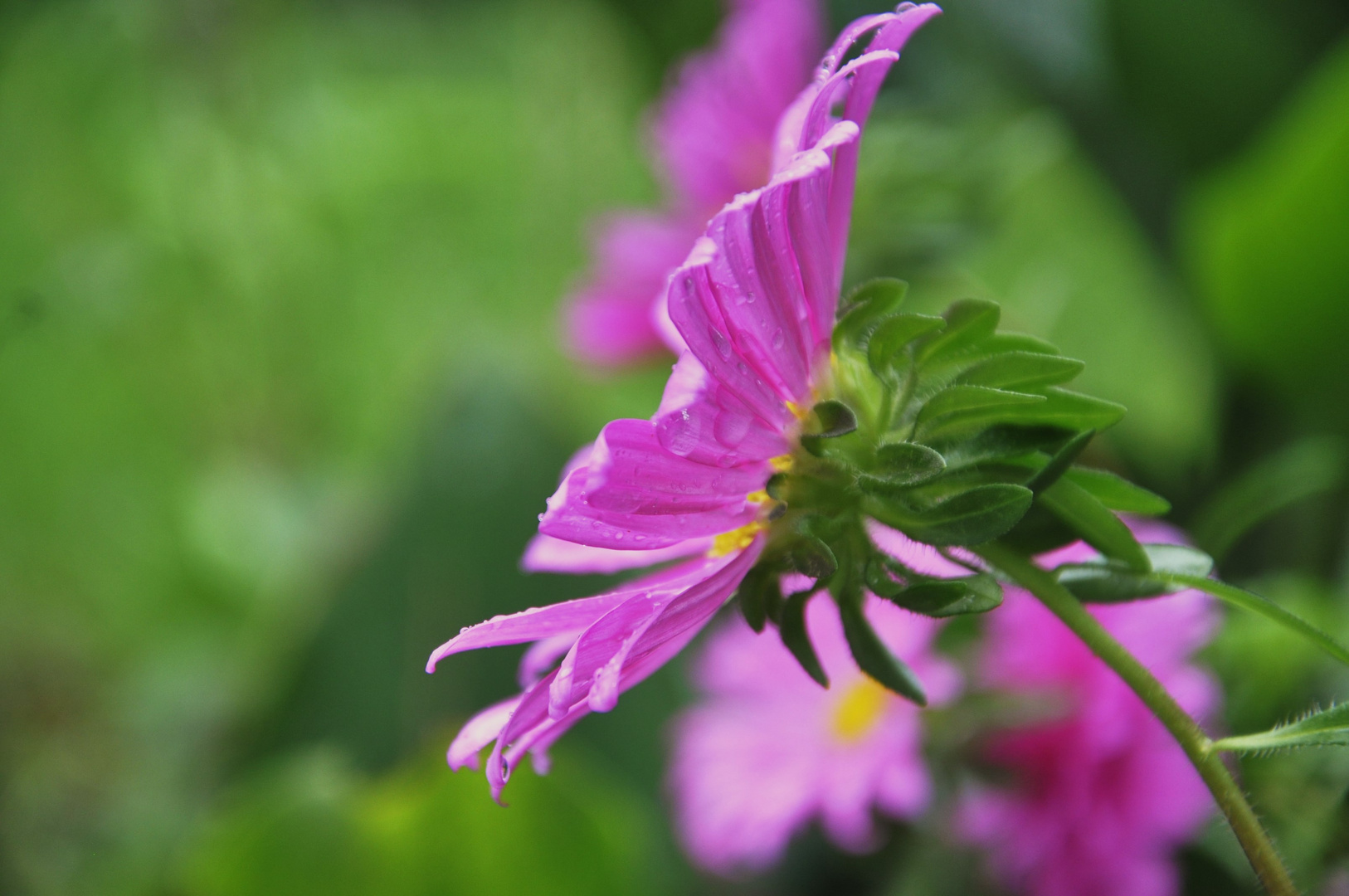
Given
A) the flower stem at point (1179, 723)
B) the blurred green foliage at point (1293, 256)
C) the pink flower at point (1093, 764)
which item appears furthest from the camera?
the blurred green foliage at point (1293, 256)

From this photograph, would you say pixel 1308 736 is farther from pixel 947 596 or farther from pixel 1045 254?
A: pixel 1045 254

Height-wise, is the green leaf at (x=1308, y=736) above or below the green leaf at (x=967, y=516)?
below

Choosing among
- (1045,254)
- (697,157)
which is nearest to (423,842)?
(697,157)

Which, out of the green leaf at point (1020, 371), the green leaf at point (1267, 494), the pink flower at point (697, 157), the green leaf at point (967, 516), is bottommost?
the green leaf at point (1267, 494)

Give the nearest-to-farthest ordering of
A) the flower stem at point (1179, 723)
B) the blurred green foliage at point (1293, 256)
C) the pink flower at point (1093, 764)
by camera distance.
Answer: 1. the flower stem at point (1179, 723)
2. the pink flower at point (1093, 764)
3. the blurred green foliage at point (1293, 256)

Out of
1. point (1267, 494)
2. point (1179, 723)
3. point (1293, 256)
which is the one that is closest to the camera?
point (1179, 723)

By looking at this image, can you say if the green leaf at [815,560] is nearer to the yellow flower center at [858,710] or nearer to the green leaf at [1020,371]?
the green leaf at [1020,371]

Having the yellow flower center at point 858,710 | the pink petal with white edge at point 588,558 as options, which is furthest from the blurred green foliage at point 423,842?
the pink petal with white edge at point 588,558

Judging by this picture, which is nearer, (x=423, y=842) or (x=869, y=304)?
(x=869, y=304)

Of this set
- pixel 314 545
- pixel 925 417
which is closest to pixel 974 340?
pixel 925 417
